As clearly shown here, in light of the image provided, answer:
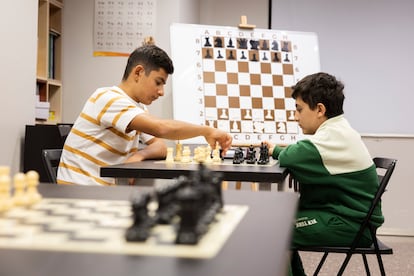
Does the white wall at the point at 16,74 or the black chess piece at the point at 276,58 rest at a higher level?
the black chess piece at the point at 276,58

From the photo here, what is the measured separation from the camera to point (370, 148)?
4820mm

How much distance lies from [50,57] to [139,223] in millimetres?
3935

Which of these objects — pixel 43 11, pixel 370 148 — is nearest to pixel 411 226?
pixel 370 148

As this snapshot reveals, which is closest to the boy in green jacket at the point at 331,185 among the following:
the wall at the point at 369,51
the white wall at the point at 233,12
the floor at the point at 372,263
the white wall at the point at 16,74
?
the floor at the point at 372,263

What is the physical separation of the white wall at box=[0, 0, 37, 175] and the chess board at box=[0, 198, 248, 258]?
210 cm

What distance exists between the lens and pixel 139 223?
0.76m

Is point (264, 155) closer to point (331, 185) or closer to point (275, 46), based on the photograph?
point (331, 185)

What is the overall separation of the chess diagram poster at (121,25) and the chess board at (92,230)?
3.45 m

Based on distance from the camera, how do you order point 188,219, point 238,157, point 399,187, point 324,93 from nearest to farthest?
point 188,219, point 324,93, point 238,157, point 399,187

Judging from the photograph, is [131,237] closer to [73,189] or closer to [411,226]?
[73,189]

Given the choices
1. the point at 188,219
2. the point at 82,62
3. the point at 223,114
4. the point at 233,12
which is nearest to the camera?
the point at 188,219

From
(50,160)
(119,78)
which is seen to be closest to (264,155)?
(50,160)

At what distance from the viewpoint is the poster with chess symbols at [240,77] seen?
409cm

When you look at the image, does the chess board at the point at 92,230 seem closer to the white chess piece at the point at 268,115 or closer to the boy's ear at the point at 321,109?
the boy's ear at the point at 321,109
